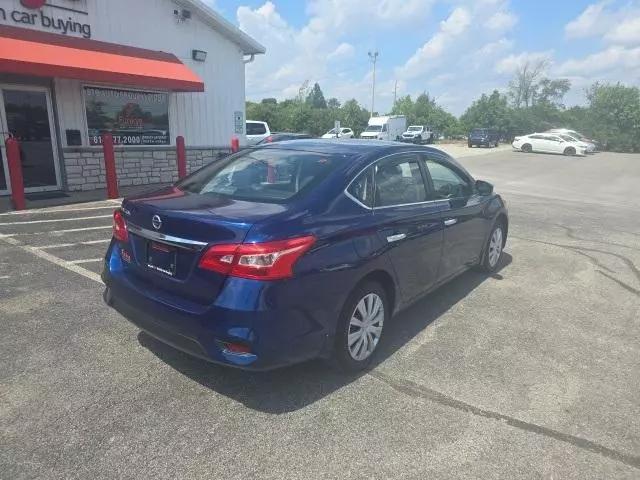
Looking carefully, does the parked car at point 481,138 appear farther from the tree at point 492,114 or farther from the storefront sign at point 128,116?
the storefront sign at point 128,116

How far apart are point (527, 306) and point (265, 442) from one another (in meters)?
3.28

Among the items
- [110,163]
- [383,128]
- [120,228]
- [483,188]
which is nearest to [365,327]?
[120,228]

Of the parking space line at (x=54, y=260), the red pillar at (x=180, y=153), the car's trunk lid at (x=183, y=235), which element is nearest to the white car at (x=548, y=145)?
the red pillar at (x=180, y=153)

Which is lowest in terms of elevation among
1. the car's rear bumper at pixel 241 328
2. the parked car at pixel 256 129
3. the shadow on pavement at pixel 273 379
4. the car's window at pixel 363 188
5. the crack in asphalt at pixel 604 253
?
the crack in asphalt at pixel 604 253

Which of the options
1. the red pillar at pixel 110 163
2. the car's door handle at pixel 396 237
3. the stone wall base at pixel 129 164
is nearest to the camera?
the car's door handle at pixel 396 237

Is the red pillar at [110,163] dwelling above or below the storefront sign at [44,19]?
below

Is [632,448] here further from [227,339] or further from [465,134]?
[465,134]

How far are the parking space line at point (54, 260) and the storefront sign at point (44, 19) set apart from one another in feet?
17.8

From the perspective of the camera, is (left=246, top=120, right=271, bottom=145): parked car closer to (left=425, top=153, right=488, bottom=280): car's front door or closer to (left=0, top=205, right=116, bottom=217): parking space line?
(left=0, top=205, right=116, bottom=217): parking space line

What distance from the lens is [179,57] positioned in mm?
12562

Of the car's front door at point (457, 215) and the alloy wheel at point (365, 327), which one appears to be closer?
the alloy wheel at point (365, 327)

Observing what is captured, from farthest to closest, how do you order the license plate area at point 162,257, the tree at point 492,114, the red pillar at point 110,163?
→ the tree at point 492,114, the red pillar at point 110,163, the license plate area at point 162,257

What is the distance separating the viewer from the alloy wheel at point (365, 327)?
3238 millimetres

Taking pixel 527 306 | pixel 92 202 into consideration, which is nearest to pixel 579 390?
pixel 527 306
